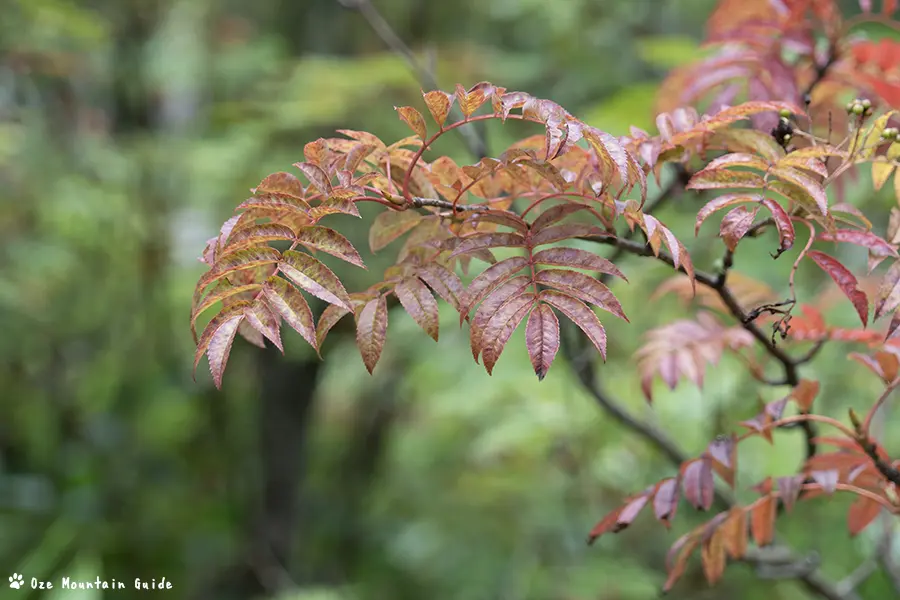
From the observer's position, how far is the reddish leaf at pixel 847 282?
56 centimetres

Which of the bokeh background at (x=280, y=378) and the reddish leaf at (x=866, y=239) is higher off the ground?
the bokeh background at (x=280, y=378)

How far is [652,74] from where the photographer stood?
263 cm

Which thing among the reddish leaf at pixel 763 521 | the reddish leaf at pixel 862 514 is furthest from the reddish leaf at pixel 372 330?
the reddish leaf at pixel 862 514

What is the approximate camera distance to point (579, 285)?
56 cm

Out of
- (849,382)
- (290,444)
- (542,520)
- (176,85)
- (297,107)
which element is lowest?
(542,520)

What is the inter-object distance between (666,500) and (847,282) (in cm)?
29

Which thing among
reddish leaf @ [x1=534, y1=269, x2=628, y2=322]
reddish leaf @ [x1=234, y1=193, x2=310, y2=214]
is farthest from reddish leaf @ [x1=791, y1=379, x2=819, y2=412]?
reddish leaf @ [x1=234, y1=193, x2=310, y2=214]

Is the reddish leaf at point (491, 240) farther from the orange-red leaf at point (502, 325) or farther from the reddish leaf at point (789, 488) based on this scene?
the reddish leaf at point (789, 488)

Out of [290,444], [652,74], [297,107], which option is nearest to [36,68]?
[297,107]

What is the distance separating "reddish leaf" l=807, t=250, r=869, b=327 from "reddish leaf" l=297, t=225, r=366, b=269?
0.37 metres

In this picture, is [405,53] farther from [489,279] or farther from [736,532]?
[736,532]

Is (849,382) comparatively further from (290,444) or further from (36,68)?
(36,68)

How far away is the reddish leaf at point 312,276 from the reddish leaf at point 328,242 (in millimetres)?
12

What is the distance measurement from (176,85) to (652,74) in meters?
2.13
